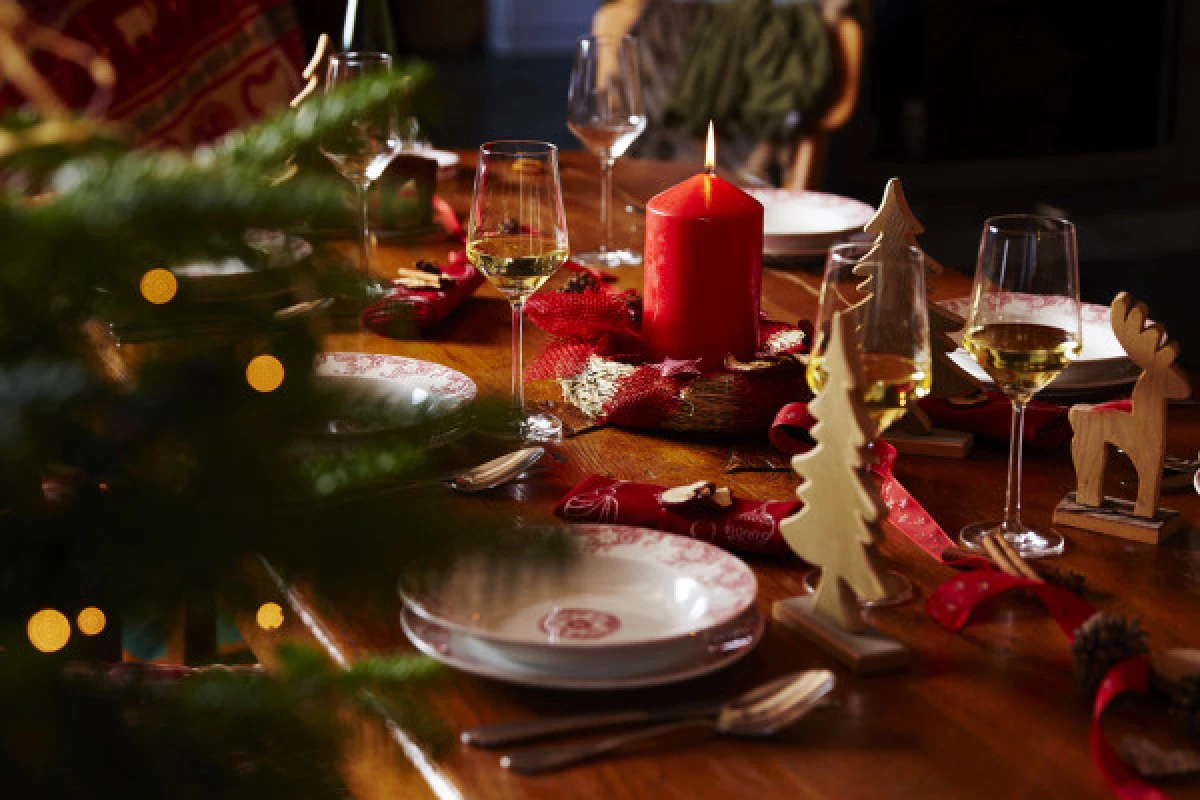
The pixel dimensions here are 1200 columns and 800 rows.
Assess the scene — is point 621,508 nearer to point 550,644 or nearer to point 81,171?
point 550,644

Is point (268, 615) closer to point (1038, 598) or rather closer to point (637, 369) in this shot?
point (1038, 598)

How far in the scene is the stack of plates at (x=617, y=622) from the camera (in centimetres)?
71

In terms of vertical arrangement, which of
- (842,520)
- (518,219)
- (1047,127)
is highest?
(518,219)

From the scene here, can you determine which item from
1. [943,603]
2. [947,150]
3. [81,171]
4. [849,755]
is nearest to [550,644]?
[849,755]

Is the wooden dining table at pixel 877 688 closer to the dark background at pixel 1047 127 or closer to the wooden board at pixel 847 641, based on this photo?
the wooden board at pixel 847 641

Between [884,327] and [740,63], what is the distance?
261 centimetres

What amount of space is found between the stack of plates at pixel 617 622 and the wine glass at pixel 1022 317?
229mm

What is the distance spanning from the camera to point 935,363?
1166mm

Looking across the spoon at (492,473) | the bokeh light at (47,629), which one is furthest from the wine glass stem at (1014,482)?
the bokeh light at (47,629)

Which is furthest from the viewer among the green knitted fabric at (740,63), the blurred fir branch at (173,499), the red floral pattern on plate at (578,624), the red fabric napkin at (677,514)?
the green knitted fabric at (740,63)

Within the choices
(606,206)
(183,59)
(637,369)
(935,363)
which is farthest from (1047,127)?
(637,369)

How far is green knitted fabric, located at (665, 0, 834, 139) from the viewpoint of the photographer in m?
3.18

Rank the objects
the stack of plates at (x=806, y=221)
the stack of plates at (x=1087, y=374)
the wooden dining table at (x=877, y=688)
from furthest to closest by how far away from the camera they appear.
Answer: the stack of plates at (x=806, y=221) < the stack of plates at (x=1087, y=374) < the wooden dining table at (x=877, y=688)

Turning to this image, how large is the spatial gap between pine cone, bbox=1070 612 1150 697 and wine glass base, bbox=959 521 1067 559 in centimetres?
17
